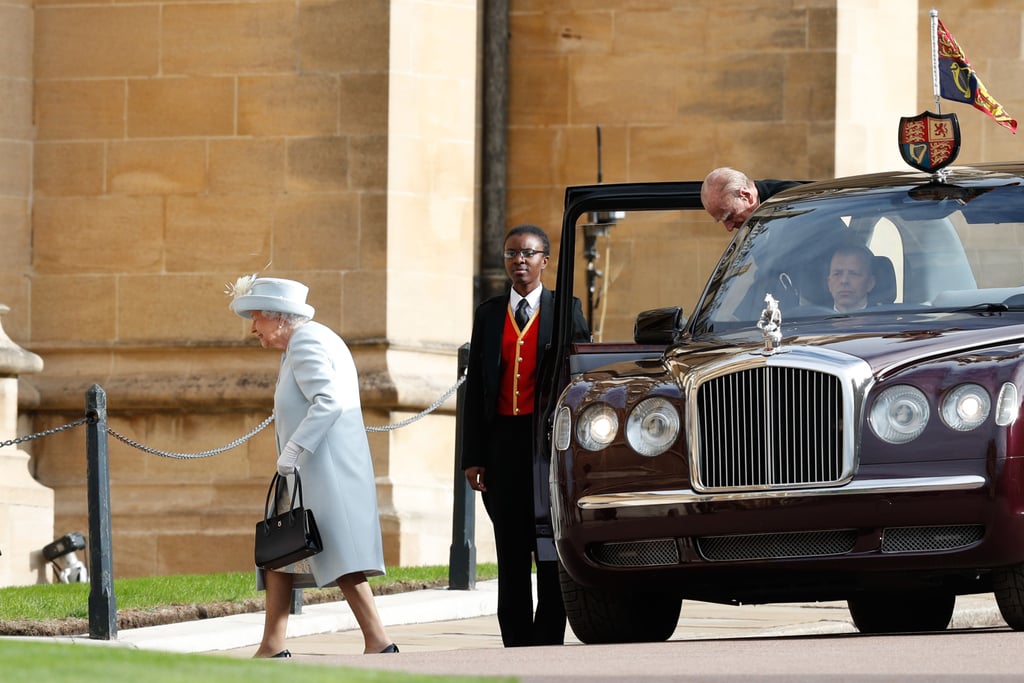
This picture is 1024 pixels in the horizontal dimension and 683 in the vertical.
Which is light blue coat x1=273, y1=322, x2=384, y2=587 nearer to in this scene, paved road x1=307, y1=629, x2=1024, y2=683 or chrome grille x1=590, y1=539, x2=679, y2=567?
paved road x1=307, y1=629, x2=1024, y2=683

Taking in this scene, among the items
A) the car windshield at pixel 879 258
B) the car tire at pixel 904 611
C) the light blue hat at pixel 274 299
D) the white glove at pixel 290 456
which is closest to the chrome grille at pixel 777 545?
the car windshield at pixel 879 258

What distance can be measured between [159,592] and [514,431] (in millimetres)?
2985

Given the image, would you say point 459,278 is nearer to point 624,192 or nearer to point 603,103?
point 603,103

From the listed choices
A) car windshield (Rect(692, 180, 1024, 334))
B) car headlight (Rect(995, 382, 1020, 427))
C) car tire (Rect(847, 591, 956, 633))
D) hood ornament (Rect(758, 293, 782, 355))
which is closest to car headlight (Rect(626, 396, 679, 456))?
hood ornament (Rect(758, 293, 782, 355))

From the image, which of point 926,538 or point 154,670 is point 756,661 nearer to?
point 926,538

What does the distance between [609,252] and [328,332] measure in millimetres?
9234

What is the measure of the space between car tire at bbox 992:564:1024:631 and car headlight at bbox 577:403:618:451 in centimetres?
141

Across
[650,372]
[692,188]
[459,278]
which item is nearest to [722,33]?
[459,278]

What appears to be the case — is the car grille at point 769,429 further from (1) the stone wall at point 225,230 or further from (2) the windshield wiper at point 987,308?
(1) the stone wall at point 225,230

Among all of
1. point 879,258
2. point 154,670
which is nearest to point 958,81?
point 879,258

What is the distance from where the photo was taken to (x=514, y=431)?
10.0 meters

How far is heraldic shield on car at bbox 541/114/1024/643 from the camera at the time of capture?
26.5ft

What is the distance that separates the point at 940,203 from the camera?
9406 mm

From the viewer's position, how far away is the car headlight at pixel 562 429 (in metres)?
8.80
